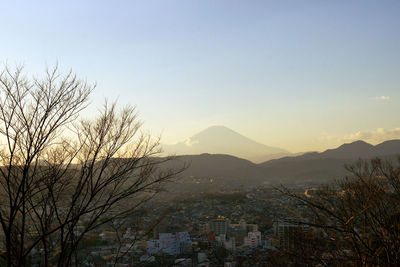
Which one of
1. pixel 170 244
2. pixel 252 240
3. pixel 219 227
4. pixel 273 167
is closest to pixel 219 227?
pixel 219 227

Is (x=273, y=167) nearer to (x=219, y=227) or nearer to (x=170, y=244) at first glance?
(x=219, y=227)

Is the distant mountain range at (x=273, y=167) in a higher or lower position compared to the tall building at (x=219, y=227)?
higher

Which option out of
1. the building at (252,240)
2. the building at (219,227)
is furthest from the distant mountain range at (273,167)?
the building at (252,240)

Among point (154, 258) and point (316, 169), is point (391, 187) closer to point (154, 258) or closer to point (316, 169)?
point (154, 258)

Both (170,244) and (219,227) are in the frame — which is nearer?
(170,244)

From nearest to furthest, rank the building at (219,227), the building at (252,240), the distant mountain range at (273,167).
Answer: the building at (252,240)
the building at (219,227)
the distant mountain range at (273,167)

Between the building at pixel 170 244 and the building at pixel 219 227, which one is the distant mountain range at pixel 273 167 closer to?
the building at pixel 219 227

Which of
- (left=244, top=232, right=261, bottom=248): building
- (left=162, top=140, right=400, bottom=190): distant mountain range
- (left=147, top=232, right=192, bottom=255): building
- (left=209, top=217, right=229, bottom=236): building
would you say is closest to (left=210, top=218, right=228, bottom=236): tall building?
(left=209, top=217, right=229, bottom=236): building

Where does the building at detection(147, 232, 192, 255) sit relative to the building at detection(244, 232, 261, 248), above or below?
above

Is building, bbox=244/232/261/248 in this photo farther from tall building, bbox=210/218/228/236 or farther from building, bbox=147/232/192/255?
building, bbox=147/232/192/255
